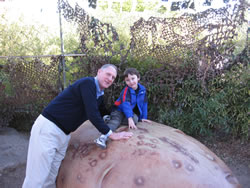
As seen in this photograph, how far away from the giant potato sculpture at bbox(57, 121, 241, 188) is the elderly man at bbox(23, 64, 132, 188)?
15cm

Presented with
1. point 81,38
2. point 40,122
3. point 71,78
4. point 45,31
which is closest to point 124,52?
point 81,38

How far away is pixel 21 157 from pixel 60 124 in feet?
5.94

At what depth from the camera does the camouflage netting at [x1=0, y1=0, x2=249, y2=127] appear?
11.6 ft

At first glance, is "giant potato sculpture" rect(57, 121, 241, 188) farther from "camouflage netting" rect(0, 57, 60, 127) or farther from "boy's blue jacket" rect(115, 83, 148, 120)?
"camouflage netting" rect(0, 57, 60, 127)

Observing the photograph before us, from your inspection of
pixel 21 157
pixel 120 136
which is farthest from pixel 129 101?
pixel 21 157

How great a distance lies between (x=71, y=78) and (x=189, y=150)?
9.95 feet

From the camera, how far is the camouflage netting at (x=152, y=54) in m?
3.53

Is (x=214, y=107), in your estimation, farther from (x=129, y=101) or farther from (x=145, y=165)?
(x=145, y=165)

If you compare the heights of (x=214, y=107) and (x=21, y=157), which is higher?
(x=214, y=107)

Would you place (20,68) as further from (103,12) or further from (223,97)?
(223,97)

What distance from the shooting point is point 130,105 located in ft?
7.98

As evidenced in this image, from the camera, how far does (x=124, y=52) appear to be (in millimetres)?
4012

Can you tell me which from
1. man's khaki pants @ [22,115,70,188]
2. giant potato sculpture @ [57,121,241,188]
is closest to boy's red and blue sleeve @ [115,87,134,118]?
giant potato sculpture @ [57,121,241,188]

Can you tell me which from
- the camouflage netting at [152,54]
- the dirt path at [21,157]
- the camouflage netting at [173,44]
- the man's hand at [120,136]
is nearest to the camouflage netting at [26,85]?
the camouflage netting at [152,54]
